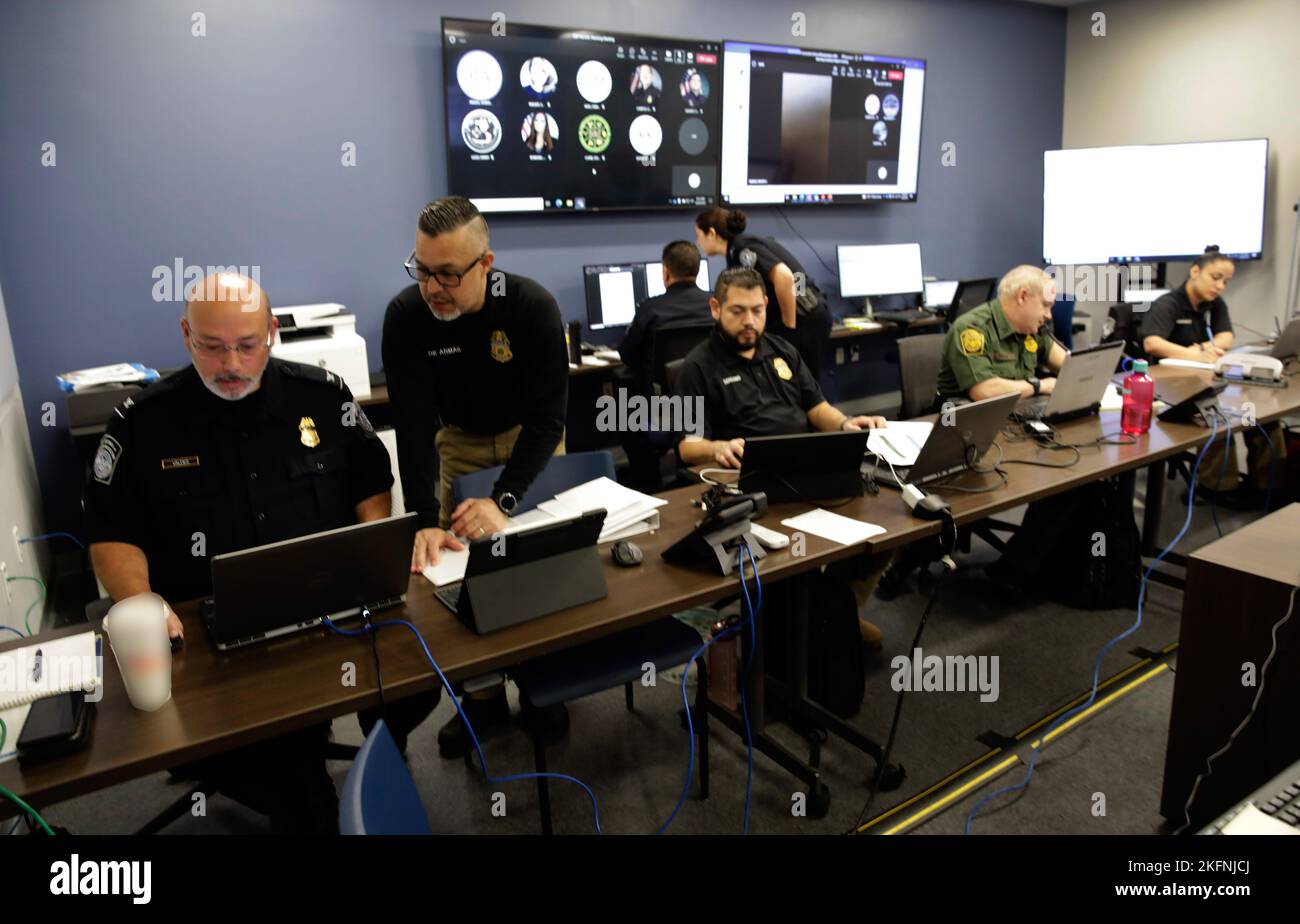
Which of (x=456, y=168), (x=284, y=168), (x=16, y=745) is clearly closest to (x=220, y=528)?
(x=16, y=745)

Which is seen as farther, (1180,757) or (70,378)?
(70,378)

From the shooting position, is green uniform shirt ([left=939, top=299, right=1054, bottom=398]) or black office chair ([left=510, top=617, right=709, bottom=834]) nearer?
black office chair ([left=510, top=617, right=709, bottom=834])

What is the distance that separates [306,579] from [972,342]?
2.75 meters

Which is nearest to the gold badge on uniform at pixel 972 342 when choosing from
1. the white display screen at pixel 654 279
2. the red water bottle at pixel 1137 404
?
the red water bottle at pixel 1137 404

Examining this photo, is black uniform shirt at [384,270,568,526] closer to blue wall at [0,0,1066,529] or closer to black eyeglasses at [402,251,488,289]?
black eyeglasses at [402,251,488,289]

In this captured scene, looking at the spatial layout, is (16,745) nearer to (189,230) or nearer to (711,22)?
(189,230)

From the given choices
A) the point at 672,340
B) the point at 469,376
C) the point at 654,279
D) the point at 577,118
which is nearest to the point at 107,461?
the point at 469,376

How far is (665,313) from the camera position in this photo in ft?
13.3

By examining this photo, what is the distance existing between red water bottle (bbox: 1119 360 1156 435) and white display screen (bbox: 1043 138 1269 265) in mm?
3679

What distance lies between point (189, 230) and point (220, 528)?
2469 mm

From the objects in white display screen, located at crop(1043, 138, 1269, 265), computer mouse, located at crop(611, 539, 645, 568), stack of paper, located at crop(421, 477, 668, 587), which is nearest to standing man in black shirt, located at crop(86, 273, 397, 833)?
stack of paper, located at crop(421, 477, 668, 587)

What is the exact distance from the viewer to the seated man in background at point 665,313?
4047mm

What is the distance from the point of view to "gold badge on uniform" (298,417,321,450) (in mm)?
1935
